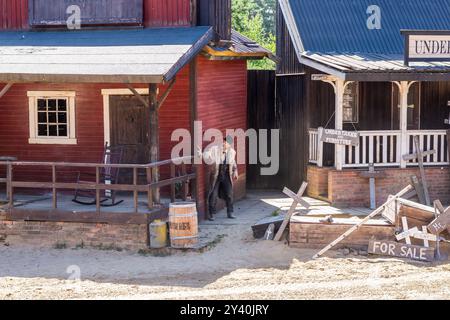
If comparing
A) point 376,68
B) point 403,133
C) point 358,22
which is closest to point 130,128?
point 376,68

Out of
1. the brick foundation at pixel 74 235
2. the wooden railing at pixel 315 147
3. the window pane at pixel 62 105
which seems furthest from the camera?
the wooden railing at pixel 315 147

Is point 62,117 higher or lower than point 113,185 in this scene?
higher

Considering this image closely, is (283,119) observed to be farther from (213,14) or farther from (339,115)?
(213,14)

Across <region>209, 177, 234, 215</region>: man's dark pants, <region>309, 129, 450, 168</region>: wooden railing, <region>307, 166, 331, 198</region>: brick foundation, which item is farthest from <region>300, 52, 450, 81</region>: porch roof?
<region>209, 177, 234, 215</region>: man's dark pants

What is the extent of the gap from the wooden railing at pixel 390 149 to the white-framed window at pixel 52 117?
5.29m

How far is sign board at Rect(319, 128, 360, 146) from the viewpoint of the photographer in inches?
643

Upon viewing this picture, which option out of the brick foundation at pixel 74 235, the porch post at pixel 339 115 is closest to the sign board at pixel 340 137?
the porch post at pixel 339 115

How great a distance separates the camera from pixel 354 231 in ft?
45.8

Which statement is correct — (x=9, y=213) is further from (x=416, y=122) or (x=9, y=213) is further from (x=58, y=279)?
(x=416, y=122)

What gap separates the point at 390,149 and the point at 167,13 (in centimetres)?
543

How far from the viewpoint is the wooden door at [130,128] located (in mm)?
16484

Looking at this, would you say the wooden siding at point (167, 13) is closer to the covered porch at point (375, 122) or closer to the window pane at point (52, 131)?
the covered porch at point (375, 122)

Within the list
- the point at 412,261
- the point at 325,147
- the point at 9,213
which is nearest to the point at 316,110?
the point at 325,147

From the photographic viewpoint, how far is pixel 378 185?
55.7ft
